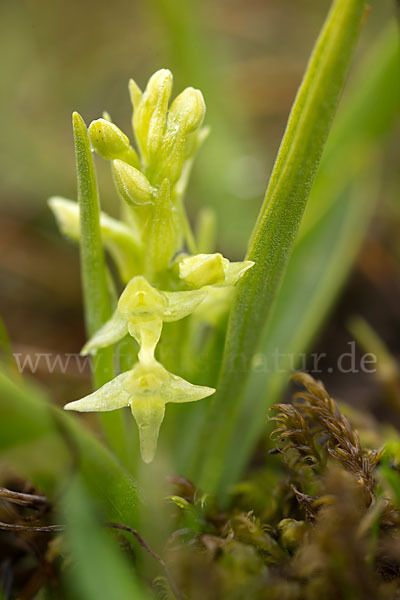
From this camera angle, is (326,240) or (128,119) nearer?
(326,240)

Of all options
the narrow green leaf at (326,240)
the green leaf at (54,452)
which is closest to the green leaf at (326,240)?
the narrow green leaf at (326,240)

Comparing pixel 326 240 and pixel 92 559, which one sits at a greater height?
pixel 326 240

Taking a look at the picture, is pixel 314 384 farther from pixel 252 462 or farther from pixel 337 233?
pixel 337 233

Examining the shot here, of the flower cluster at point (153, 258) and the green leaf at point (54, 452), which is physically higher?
the flower cluster at point (153, 258)

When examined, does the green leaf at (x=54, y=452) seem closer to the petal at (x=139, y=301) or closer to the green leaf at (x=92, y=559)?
the green leaf at (x=92, y=559)

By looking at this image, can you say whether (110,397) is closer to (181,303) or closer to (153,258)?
(181,303)

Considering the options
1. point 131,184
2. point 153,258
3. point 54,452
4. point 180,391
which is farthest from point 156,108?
point 54,452

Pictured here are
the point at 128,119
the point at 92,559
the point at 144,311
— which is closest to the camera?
the point at 92,559
